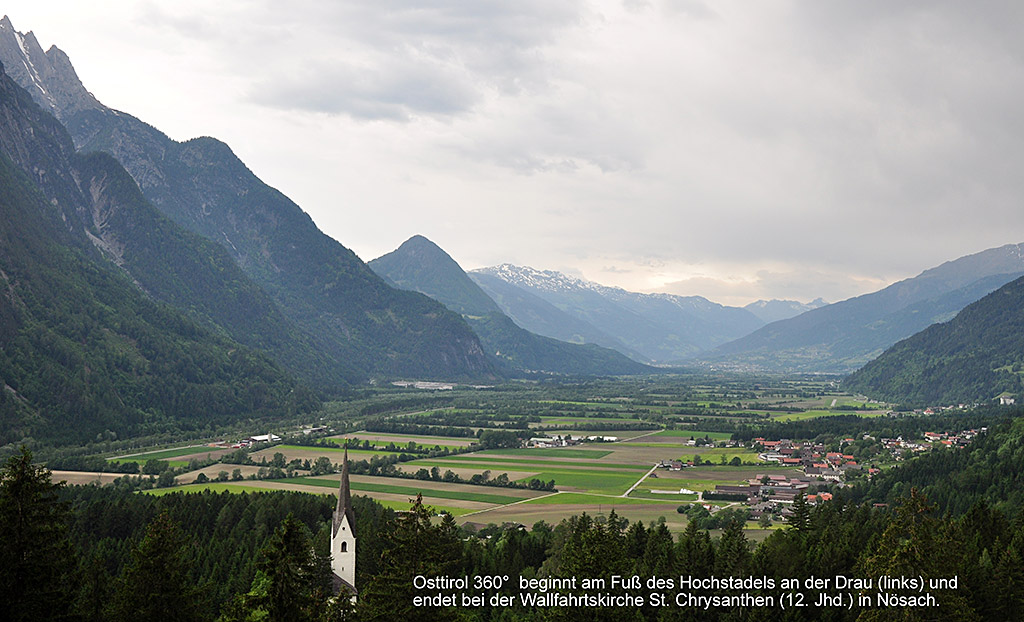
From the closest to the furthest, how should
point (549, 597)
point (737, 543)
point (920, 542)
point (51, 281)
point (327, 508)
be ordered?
point (920, 542) → point (549, 597) → point (737, 543) → point (327, 508) → point (51, 281)

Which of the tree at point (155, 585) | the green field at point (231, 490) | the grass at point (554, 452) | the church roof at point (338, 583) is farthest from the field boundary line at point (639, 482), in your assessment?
the tree at point (155, 585)

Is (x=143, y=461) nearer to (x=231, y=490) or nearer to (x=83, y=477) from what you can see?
(x=83, y=477)

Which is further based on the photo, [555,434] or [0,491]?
[555,434]

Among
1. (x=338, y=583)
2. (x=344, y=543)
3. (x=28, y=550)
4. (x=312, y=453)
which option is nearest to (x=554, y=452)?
(x=312, y=453)

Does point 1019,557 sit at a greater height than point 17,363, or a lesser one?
lesser

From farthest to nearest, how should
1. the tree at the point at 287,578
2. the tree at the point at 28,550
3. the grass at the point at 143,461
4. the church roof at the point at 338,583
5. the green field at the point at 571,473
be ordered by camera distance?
1. the grass at the point at 143,461
2. the green field at the point at 571,473
3. the church roof at the point at 338,583
4. the tree at the point at 28,550
5. the tree at the point at 287,578

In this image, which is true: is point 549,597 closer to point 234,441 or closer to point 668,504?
point 668,504

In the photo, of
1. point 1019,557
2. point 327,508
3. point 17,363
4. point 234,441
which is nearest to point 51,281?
point 17,363

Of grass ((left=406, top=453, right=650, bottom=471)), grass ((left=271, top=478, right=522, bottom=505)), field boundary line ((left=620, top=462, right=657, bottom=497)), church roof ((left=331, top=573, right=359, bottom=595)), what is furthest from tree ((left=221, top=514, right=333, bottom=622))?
grass ((left=406, top=453, right=650, bottom=471))

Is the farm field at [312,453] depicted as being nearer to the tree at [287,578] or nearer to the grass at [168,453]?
the grass at [168,453]
